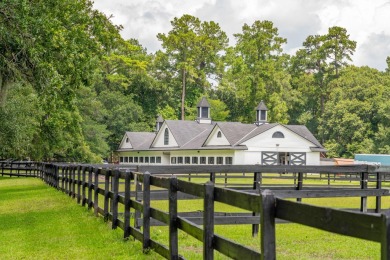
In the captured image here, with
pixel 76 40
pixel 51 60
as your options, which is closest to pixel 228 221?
pixel 51 60

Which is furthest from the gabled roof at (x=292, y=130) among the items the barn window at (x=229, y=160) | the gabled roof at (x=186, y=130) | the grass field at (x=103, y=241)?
the grass field at (x=103, y=241)

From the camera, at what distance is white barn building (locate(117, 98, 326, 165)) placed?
5069 cm

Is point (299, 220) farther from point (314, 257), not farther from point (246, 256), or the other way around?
point (314, 257)

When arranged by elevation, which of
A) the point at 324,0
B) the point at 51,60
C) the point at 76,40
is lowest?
the point at 51,60

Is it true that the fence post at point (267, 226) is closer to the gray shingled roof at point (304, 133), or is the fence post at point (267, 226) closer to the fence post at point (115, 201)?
the fence post at point (115, 201)

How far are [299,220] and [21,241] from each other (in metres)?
7.33

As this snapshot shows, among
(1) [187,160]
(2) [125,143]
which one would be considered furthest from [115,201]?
(2) [125,143]

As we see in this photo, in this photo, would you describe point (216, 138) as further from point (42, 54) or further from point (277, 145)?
point (42, 54)

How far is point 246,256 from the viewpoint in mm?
4402

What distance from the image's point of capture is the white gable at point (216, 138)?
51.4 metres

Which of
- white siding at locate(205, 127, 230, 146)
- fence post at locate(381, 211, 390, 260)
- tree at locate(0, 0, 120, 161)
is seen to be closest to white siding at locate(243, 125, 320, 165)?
white siding at locate(205, 127, 230, 146)

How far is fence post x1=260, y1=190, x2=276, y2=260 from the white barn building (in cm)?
4584

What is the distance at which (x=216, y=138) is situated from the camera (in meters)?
52.2

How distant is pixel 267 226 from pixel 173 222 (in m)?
3.10
